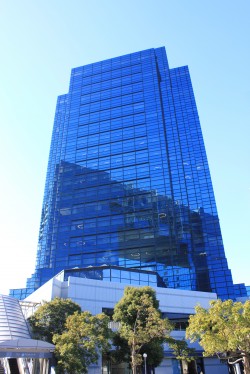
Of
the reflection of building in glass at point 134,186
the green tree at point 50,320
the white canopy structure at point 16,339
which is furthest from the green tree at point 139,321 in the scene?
the reflection of building in glass at point 134,186

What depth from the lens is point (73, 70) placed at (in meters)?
140

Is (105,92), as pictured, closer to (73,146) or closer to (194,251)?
(73,146)

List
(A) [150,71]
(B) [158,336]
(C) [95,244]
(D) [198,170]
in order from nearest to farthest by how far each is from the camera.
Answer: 1. (B) [158,336]
2. (C) [95,244]
3. (D) [198,170]
4. (A) [150,71]

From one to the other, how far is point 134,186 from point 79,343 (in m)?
70.9

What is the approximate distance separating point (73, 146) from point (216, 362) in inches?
3193

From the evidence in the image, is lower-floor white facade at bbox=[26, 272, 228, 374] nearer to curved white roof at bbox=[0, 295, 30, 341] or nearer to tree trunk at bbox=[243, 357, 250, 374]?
curved white roof at bbox=[0, 295, 30, 341]

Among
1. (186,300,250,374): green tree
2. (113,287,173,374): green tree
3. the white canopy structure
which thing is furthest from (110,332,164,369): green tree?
(186,300,250,374): green tree

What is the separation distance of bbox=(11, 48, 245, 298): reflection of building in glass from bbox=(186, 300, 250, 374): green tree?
55.4m

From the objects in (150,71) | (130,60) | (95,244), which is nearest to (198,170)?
(95,244)

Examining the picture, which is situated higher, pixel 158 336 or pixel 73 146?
pixel 73 146

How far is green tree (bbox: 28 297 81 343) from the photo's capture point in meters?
35.0

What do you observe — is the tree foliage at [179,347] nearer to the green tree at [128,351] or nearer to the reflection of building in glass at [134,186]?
the green tree at [128,351]

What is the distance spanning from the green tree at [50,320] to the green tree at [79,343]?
11.0 feet

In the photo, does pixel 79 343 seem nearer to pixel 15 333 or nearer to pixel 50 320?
pixel 50 320
